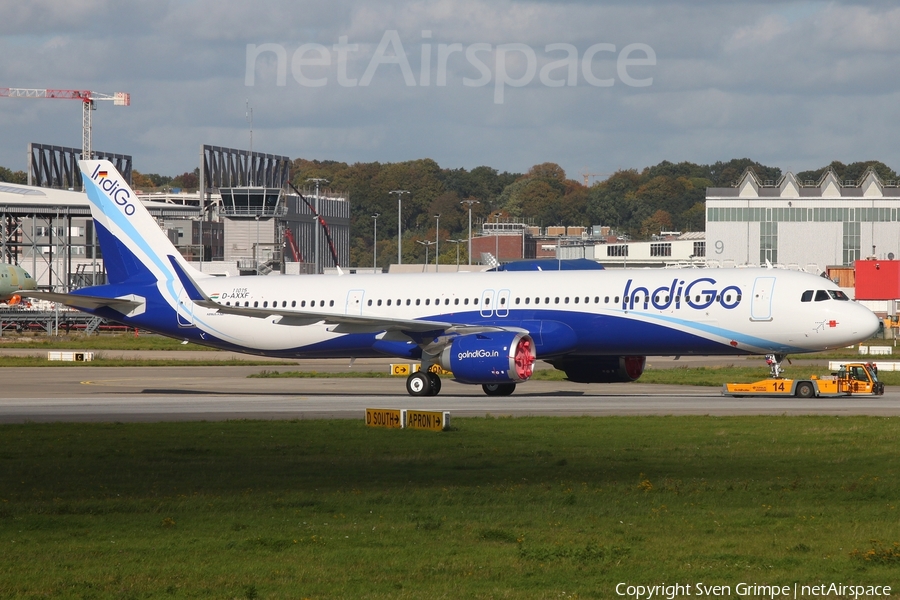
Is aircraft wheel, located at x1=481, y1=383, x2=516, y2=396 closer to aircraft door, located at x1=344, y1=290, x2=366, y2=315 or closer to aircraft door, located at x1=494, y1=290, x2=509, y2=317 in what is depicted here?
aircraft door, located at x1=494, y1=290, x2=509, y2=317

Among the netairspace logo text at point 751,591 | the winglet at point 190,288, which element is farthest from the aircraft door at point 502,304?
the netairspace logo text at point 751,591

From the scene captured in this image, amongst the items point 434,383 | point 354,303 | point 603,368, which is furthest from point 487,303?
point 354,303

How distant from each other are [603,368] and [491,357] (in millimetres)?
7036

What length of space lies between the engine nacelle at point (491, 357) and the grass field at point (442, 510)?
969cm

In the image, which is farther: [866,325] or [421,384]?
[421,384]

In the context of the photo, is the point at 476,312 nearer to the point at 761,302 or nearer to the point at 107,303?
the point at 761,302

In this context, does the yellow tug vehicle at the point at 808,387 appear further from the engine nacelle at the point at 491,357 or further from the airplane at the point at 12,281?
the airplane at the point at 12,281

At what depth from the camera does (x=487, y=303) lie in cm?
4197

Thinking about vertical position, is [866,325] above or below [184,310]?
below

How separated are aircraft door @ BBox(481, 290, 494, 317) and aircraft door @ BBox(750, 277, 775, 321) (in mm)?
9406

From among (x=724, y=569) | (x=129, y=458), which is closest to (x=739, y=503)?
(x=724, y=569)

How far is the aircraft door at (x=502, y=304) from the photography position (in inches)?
1635

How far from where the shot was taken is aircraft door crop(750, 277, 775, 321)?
3875 cm

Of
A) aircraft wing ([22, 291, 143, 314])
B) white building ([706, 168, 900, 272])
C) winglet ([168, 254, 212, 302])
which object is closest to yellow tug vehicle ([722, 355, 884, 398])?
winglet ([168, 254, 212, 302])
